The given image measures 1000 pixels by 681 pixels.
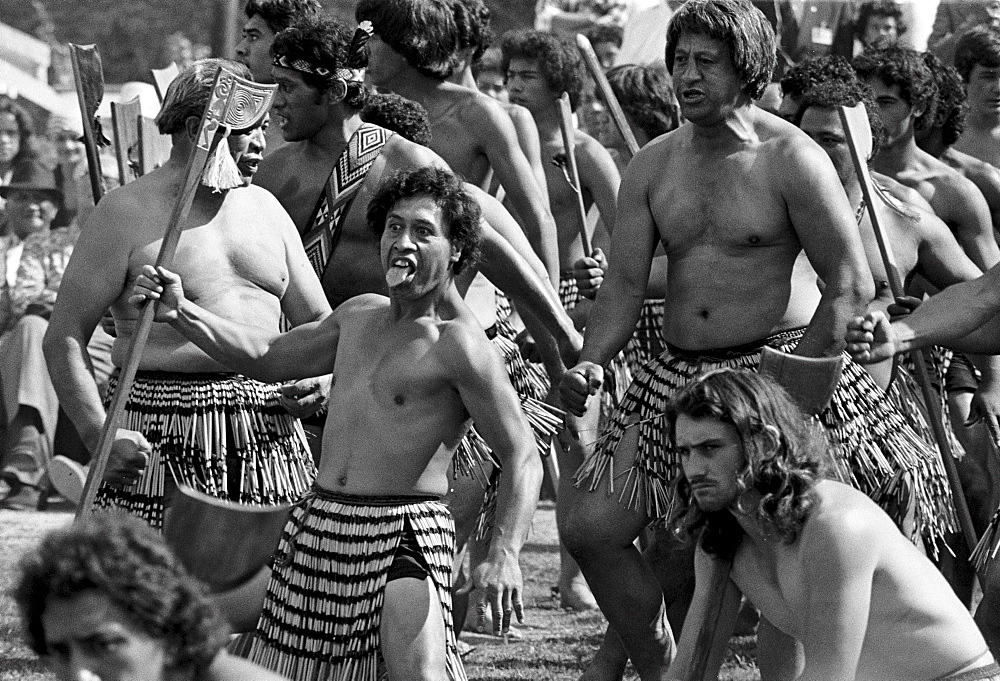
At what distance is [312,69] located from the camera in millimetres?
5277

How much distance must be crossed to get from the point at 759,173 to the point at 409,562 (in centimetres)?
148

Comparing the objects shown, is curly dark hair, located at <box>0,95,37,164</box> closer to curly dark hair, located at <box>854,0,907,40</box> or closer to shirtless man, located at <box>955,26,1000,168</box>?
curly dark hair, located at <box>854,0,907,40</box>

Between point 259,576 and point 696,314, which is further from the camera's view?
point 696,314

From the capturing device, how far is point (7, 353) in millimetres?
9328

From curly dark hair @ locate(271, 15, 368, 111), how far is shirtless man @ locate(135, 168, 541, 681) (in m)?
1.06

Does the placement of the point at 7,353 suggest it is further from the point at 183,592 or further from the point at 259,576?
the point at 183,592

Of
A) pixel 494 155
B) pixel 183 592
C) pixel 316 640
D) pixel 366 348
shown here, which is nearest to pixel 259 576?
pixel 316 640

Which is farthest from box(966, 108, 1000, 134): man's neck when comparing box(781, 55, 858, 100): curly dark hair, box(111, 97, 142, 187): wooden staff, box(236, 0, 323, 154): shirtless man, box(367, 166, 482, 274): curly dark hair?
box(367, 166, 482, 274): curly dark hair

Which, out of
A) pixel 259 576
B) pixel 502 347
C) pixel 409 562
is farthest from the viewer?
pixel 502 347

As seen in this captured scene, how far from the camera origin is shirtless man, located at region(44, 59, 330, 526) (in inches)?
178

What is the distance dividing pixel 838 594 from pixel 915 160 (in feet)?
10.6

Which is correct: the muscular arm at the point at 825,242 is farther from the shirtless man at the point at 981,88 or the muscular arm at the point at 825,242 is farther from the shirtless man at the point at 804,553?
the shirtless man at the point at 981,88

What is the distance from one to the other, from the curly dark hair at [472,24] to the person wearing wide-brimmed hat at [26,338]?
347cm

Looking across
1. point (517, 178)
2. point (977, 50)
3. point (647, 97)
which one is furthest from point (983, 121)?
point (517, 178)
